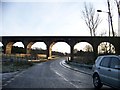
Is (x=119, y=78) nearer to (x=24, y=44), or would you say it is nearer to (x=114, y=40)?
(x=114, y=40)

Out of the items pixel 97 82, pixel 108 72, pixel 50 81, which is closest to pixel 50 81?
pixel 50 81

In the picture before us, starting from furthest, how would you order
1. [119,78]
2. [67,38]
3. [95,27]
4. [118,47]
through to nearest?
[67,38] → [95,27] → [118,47] → [119,78]

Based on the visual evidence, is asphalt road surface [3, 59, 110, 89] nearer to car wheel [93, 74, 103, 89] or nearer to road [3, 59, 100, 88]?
road [3, 59, 100, 88]

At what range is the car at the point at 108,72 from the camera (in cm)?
1169

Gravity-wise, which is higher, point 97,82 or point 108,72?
point 108,72

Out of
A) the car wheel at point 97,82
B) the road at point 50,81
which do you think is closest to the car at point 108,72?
the car wheel at point 97,82

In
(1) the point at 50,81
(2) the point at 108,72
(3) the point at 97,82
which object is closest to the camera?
(2) the point at 108,72

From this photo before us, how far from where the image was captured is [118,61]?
473 inches

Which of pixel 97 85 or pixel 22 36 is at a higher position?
pixel 22 36

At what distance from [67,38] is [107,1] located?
5494cm

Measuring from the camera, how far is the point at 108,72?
1248 cm

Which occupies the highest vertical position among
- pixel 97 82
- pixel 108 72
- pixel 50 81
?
pixel 108 72

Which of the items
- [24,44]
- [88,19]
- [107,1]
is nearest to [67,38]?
[24,44]

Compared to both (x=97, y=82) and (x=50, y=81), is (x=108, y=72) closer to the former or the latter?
(x=97, y=82)
